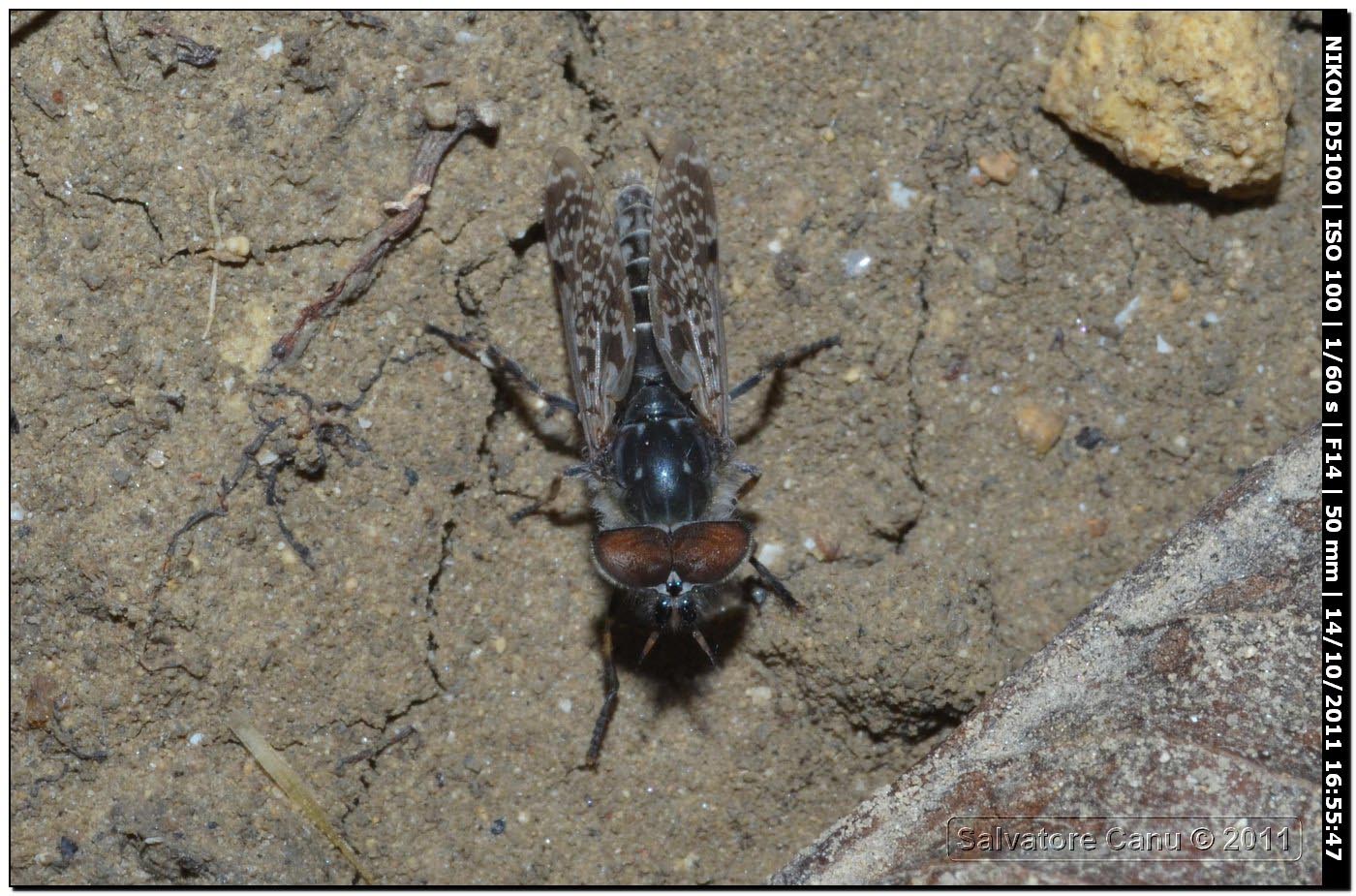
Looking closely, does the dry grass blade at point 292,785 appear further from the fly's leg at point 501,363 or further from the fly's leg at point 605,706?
the fly's leg at point 501,363

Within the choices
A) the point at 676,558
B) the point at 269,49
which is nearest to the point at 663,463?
the point at 676,558

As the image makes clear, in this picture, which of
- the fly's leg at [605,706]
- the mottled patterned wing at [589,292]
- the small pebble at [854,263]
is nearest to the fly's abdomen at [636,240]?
the mottled patterned wing at [589,292]

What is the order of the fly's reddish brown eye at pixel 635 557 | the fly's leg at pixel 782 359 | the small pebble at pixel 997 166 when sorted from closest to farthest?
the fly's reddish brown eye at pixel 635 557 < the fly's leg at pixel 782 359 < the small pebble at pixel 997 166

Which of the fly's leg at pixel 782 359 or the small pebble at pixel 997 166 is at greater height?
the small pebble at pixel 997 166

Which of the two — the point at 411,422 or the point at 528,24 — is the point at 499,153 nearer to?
the point at 528,24

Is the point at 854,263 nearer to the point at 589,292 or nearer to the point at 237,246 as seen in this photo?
the point at 589,292

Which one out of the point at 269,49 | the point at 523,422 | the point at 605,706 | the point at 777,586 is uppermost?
the point at 269,49

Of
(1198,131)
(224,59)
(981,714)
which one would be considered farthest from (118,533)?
(1198,131)
